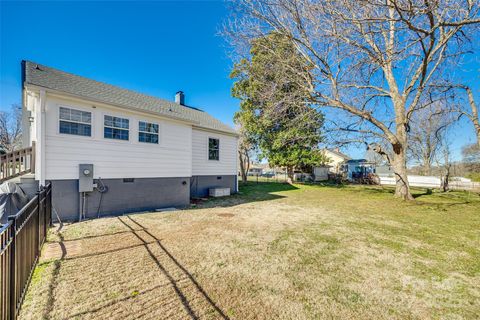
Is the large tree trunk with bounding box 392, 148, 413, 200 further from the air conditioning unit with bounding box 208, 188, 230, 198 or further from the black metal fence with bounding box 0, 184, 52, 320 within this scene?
the black metal fence with bounding box 0, 184, 52, 320

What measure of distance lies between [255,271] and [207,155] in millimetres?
8460

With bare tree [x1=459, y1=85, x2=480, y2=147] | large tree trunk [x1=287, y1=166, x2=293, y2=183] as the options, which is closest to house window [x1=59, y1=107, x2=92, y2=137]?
bare tree [x1=459, y1=85, x2=480, y2=147]

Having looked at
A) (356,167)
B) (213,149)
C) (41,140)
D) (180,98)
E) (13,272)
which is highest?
(180,98)

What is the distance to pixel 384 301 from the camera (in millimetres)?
2600

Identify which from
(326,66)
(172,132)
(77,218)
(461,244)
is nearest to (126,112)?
(172,132)

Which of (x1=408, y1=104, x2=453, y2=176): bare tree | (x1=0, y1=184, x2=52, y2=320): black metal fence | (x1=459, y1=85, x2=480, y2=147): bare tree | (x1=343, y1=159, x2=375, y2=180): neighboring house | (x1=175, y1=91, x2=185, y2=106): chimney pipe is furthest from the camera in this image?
(x1=343, y1=159, x2=375, y2=180): neighboring house

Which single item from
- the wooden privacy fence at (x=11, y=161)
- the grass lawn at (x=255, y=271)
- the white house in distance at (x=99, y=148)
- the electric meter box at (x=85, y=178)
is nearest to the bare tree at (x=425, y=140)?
the grass lawn at (x=255, y=271)

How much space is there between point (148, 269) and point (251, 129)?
1597 cm

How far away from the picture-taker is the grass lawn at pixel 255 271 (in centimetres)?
241

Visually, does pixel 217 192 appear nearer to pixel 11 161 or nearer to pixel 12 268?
pixel 11 161

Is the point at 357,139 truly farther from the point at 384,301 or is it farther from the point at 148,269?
the point at 148,269

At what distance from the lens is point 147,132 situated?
7918 mm

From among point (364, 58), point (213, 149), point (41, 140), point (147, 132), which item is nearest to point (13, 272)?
point (41, 140)

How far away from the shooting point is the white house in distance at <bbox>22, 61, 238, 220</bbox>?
19.2 ft
